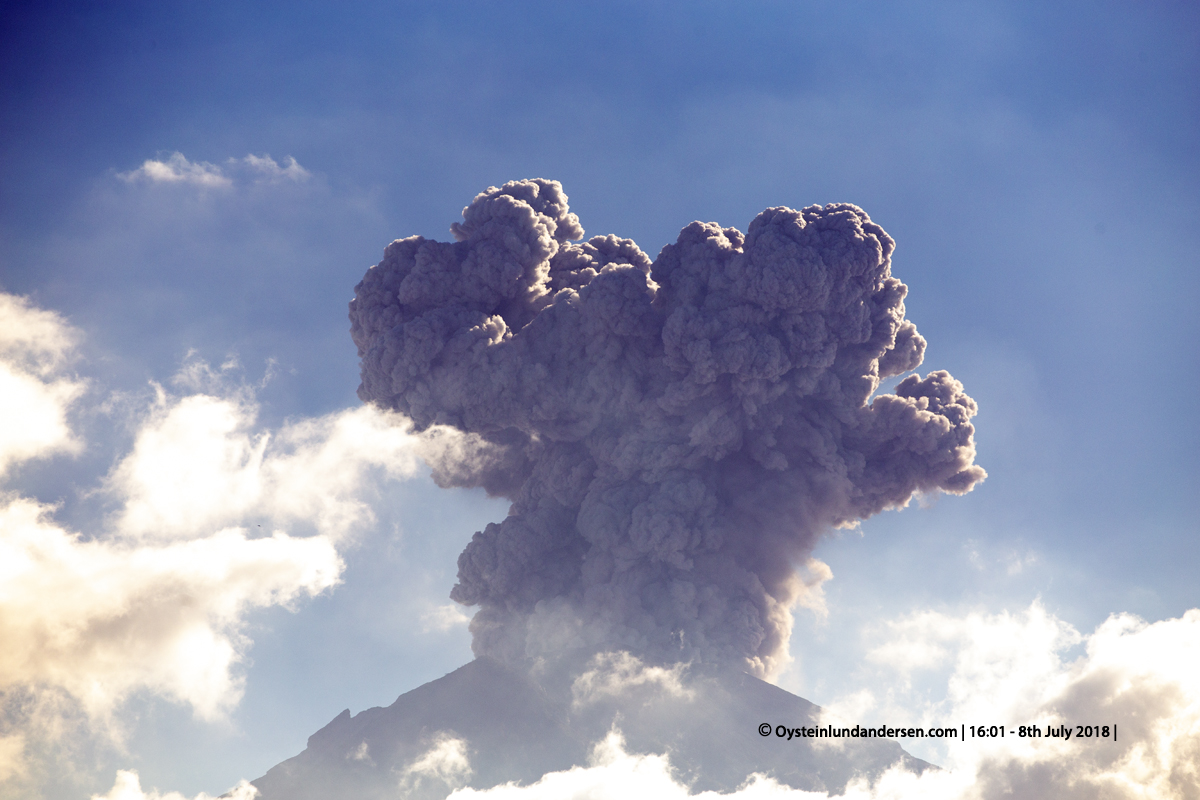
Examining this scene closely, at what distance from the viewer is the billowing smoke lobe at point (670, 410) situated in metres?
35.4

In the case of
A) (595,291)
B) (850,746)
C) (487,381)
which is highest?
(595,291)

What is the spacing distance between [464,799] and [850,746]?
816 inches

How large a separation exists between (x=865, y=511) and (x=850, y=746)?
12.6 meters

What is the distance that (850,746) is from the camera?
131ft

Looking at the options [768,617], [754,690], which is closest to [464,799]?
[754,690]

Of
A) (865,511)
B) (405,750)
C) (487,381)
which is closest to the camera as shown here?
(487,381)

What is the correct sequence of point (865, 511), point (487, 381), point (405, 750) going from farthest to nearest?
point (405, 750), point (865, 511), point (487, 381)

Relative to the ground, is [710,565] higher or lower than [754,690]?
higher

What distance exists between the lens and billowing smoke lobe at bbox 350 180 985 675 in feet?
116

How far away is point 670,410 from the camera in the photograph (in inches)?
1448

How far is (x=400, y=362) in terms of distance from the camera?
36375mm

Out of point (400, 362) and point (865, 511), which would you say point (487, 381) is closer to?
point (400, 362)

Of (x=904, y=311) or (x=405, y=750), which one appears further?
(x=405, y=750)

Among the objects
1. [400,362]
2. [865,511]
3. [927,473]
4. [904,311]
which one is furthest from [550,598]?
[904,311]
